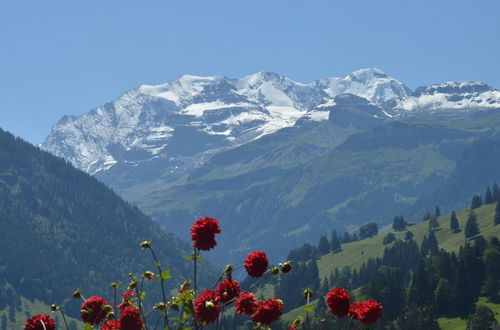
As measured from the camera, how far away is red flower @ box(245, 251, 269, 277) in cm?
1438

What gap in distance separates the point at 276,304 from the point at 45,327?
4.02 m

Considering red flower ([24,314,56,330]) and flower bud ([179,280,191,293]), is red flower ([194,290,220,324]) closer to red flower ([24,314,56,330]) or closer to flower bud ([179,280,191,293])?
flower bud ([179,280,191,293])

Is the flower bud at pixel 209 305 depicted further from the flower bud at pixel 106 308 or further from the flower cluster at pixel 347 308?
the flower bud at pixel 106 308

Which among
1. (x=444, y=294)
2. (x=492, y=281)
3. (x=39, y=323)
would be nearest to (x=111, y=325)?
(x=39, y=323)

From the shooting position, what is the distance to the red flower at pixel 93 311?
15.4 metres

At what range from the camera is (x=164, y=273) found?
1515cm

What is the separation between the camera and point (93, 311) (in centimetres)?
1557

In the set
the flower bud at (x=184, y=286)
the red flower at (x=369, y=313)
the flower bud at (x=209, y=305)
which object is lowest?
the red flower at (x=369, y=313)

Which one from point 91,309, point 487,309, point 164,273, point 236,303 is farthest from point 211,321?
point 487,309

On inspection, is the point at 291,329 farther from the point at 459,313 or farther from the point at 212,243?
the point at 459,313

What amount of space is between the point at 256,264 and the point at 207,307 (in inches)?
50.2

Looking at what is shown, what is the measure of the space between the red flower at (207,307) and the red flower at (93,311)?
2.14m

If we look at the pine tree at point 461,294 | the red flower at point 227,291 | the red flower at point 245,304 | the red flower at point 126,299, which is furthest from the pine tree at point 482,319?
the red flower at point 227,291

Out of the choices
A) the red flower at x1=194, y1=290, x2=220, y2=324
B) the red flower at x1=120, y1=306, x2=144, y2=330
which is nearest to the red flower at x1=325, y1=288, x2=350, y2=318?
the red flower at x1=194, y1=290, x2=220, y2=324
